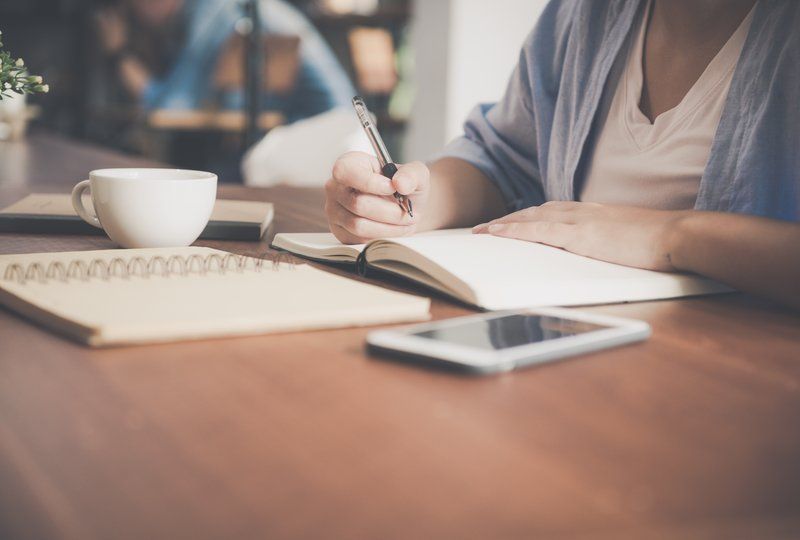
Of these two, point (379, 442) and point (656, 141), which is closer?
point (379, 442)

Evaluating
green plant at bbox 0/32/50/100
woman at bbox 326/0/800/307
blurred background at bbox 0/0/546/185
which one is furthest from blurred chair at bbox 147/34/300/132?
green plant at bbox 0/32/50/100

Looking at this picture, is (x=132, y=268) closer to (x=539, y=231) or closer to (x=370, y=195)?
(x=370, y=195)

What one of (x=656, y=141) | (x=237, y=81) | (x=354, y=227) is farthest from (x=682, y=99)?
(x=237, y=81)

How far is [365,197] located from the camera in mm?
827

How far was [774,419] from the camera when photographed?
0.41 m

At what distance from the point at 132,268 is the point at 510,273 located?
301mm

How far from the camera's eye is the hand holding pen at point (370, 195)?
822 mm

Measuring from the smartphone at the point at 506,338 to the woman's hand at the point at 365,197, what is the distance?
296 millimetres

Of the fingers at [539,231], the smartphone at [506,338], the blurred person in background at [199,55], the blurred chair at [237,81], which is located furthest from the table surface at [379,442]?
the blurred chair at [237,81]

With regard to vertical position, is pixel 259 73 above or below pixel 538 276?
above

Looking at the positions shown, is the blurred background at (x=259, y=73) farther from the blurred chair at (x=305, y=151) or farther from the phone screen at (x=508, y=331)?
the phone screen at (x=508, y=331)

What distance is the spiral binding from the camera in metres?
0.59

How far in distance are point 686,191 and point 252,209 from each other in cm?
56

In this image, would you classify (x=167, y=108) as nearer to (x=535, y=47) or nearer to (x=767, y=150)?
(x=535, y=47)
